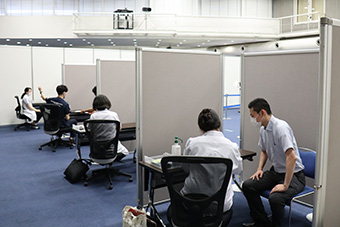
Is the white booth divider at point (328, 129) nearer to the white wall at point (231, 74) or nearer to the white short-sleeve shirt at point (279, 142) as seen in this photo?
the white short-sleeve shirt at point (279, 142)

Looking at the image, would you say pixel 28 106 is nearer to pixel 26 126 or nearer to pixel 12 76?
pixel 26 126

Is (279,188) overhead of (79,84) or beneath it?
beneath

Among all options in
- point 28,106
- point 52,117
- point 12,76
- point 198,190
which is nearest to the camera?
point 198,190

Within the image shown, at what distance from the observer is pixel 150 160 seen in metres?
3.29

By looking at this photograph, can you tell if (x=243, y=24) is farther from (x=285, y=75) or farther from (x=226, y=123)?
(x=285, y=75)

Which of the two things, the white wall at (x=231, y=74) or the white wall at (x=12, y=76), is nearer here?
the white wall at (x=12, y=76)

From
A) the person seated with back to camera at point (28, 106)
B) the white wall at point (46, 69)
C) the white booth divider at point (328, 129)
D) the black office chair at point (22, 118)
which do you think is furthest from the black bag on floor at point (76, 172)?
the white wall at point (46, 69)

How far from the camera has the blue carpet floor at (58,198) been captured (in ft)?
11.0

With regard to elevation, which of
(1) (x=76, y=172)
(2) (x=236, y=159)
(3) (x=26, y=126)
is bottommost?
(1) (x=76, y=172)

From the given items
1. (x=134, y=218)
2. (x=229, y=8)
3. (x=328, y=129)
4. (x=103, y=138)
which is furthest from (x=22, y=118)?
(x=229, y=8)

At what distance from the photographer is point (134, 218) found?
271 cm

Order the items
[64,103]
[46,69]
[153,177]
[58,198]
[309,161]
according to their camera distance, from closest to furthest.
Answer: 1. [153,177]
2. [309,161]
3. [58,198]
4. [64,103]
5. [46,69]

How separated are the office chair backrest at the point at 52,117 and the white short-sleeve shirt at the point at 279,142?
12.5 ft

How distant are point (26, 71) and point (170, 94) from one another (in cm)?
701
